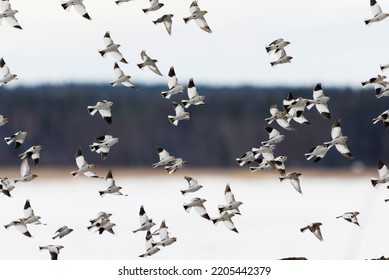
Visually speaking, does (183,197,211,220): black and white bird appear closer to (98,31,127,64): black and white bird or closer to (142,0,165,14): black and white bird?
(98,31,127,64): black and white bird

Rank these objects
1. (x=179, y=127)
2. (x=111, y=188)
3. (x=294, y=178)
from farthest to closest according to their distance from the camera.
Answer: (x=179, y=127), (x=294, y=178), (x=111, y=188)

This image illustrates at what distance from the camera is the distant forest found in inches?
706

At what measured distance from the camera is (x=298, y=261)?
32.3 feet

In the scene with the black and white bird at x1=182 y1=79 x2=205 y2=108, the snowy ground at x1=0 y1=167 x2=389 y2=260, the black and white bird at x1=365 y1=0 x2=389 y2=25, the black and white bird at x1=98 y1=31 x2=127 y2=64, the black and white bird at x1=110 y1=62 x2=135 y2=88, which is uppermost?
the black and white bird at x1=365 y1=0 x2=389 y2=25

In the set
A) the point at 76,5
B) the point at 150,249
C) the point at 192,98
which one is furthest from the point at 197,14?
the point at 150,249

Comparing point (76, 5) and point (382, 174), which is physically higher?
point (76, 5)

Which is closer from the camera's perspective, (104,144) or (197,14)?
(197,14)

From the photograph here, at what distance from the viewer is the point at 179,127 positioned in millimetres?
18891

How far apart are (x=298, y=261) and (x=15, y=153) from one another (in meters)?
9.45

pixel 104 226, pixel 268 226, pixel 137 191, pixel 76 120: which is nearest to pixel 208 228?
pixel 268 226

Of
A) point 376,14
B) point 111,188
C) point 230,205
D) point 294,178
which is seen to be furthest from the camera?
point 294,178

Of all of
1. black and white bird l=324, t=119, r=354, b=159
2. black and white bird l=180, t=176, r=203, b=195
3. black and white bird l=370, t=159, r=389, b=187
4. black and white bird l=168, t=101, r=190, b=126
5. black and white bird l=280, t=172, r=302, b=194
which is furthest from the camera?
black and white bird l=280, t=172, r=302, b=194

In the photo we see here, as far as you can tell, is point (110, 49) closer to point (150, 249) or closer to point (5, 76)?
point (5, 76)

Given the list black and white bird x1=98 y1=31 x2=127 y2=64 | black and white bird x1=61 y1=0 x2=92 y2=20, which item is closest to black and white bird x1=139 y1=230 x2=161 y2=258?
black and white bird x1=98 y1=31 x2=127 y2=64
